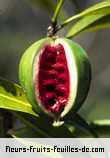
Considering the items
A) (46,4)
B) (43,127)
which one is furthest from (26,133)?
(46,4)

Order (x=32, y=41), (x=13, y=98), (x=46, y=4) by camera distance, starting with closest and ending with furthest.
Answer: (x=13, y=98) < (x=46, y=4) < (x=32, y=41)

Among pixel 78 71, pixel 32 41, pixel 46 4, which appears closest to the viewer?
pixel 78 71

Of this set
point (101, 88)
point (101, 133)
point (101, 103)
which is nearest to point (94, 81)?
point (101, 88)

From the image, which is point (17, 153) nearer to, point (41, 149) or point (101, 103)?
point (41, 149)

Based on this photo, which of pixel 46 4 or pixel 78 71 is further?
pixel 46 4

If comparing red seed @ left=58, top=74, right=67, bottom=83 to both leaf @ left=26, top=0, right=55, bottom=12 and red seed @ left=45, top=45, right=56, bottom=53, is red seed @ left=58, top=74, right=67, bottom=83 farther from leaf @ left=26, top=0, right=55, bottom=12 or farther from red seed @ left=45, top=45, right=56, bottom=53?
leaf @ left=26, top=0, right=55, bottom=12

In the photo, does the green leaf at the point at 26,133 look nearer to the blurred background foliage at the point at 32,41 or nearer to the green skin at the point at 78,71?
the green skin at the point at 78,71

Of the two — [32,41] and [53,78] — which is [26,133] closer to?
[53,78]
